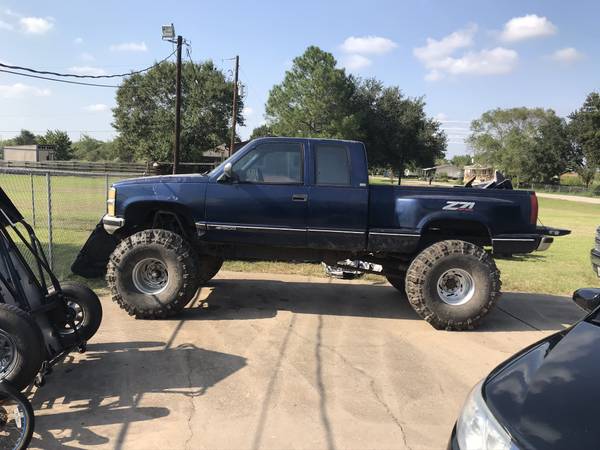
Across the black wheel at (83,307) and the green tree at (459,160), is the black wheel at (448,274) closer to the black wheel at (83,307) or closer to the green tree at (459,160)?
the black wheel at (83,307)

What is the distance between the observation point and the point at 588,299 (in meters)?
3.50

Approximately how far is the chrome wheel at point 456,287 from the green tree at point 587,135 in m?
60.8

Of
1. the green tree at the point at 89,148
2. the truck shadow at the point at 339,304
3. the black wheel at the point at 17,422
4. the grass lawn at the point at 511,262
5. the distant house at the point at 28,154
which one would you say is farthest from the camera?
the green tree at the point at 89,148

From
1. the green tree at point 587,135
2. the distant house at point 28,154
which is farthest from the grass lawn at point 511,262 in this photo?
the distant house at point 28,154

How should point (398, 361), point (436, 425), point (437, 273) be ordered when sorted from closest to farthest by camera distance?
point (436, 425) < point (398, 361) < point (437, 273)

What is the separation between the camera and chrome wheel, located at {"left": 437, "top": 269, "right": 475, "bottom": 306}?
5.97 meters

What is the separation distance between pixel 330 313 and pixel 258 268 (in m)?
2.68

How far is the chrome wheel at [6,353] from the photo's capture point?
344cm

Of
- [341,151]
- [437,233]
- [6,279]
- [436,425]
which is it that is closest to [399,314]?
[437,233]

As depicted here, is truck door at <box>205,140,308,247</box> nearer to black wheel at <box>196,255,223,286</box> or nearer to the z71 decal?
black wheel at <box>196,255,223,286</box>

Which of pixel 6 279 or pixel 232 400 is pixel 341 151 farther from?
pixel 6 279

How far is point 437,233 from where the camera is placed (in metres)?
6.37

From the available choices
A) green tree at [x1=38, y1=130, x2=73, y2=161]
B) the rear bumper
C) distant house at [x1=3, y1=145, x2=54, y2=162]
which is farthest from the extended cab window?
green tree at [x1=38, y1=130, x2=73, y2=161]

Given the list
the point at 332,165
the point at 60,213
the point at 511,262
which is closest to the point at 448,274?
the point at 332,165
